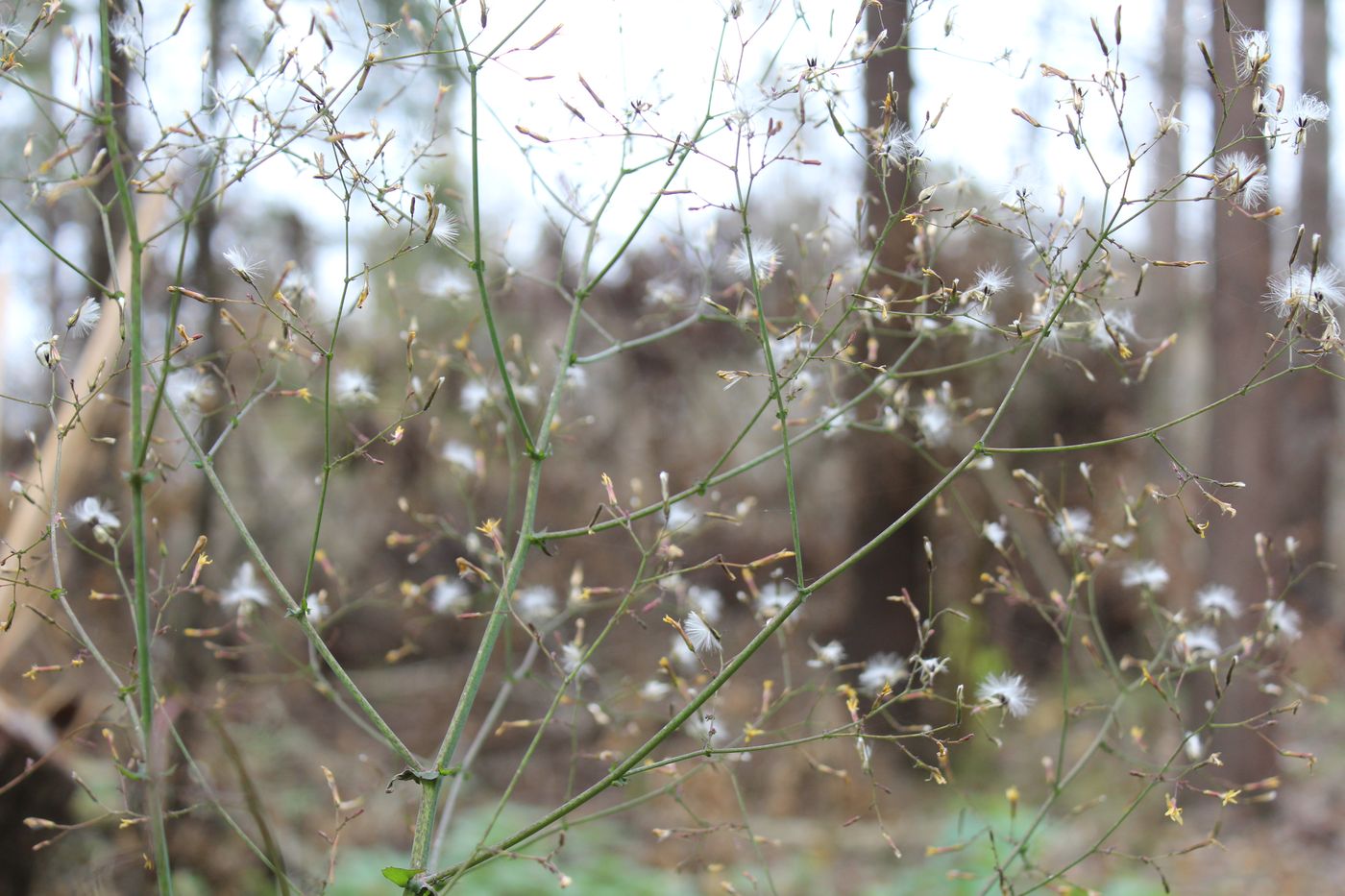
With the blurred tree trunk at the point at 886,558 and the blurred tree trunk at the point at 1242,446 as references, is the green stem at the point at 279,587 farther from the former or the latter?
the blurred tree trunk at the point at 1242,446

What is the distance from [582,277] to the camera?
1605 millimetres

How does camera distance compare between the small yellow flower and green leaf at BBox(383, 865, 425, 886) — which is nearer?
green leaf at BBox(383, 865, 425, 886)

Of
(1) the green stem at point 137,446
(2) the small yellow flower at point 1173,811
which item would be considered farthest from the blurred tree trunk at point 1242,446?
(1) the green stem at point 137,446

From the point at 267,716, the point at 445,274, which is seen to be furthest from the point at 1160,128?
the point at 267,716

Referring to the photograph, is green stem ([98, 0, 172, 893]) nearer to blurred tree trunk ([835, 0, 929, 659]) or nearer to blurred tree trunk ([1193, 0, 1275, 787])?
blurred tree trunk ([835, 0, 929, 659])

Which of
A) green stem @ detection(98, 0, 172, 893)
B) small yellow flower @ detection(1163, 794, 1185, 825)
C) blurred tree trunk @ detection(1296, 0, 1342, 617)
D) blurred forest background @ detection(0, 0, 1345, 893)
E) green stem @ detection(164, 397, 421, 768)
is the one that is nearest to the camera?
green stem @ detection(98, 0, 172, 893)

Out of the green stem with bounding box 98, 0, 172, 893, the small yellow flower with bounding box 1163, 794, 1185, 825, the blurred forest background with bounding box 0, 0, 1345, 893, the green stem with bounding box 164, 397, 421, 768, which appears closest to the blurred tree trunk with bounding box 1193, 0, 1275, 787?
the blurred forest background with bounding box 0, 0, 1345, 893

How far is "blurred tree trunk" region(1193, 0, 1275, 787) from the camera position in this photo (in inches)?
225

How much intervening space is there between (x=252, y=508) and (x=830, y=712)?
4.18 m

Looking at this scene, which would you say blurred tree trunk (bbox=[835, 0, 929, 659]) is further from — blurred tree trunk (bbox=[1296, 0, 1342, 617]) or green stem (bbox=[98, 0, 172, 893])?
green stem (bbox=[98, 0, 172, 893])

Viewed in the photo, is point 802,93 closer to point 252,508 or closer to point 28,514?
point 28,514

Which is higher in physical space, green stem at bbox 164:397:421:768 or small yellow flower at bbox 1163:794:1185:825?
green stem at bbox 164:397:421:768

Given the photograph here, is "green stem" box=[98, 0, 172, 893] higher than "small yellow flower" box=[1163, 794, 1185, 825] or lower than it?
higher

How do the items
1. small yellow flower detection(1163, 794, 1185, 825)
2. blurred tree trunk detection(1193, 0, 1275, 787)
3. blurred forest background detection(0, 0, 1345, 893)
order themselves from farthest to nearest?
blurred tree trunk detection(1193, 0, 1275, 787)
blurred forest background detection(0, 0, 1345, 893)
small yellow flower detection(1163, 794, 1185, 825)
